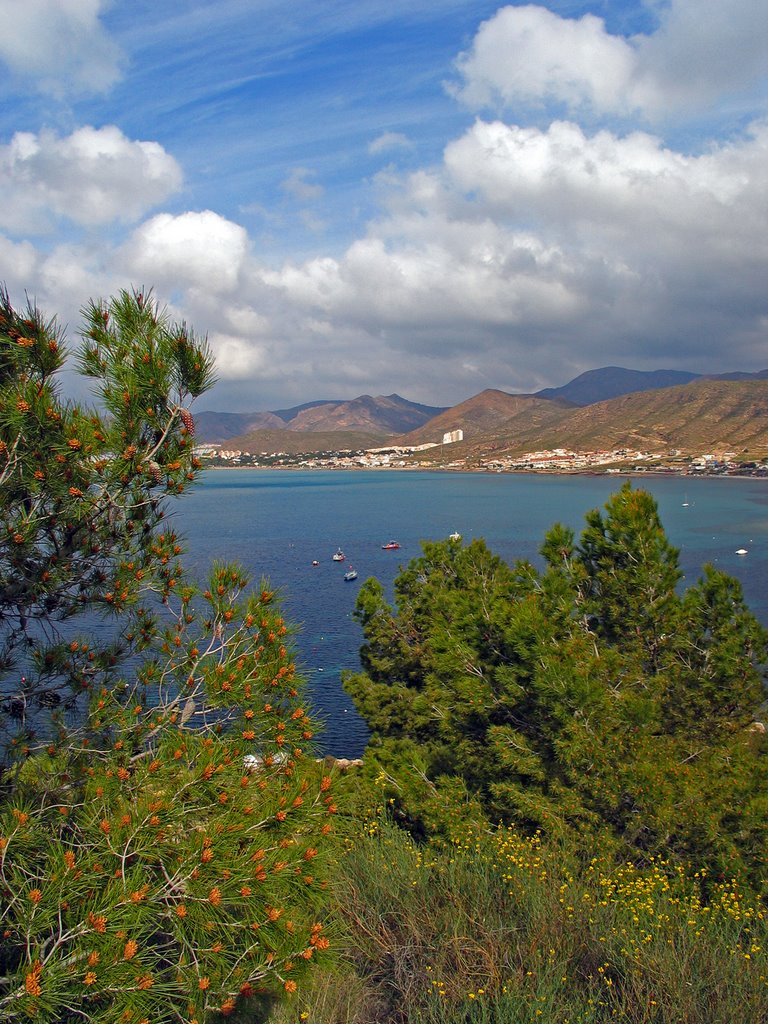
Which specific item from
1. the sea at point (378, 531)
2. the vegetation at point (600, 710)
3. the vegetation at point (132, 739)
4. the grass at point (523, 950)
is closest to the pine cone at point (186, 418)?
the vegetation at point (132, 739)

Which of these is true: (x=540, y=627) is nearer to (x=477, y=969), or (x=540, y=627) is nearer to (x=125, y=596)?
(x=477, y=969)

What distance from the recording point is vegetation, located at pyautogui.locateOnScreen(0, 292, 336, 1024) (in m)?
3.44

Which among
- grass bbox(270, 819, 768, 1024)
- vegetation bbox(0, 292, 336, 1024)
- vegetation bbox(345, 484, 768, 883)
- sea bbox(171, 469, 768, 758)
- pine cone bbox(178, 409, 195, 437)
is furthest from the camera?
sea bbox(171, 469, 768, 758)

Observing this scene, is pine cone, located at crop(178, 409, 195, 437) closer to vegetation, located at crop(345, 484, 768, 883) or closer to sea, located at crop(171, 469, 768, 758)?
sea, located at crop(171, 469, 768, 758)

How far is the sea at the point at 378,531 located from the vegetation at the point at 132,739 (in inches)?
31.7

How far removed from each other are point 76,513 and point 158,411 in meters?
0.85

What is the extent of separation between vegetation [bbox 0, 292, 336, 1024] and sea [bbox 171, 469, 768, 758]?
805 mm

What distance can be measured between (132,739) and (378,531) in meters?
79.2

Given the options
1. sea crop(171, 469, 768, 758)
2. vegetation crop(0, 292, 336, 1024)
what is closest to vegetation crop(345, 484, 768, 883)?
sea crop(171, 469, 768, 758)

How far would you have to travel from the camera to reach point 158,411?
4.59 m

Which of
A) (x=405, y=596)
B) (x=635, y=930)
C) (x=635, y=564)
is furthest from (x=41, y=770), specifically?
(x=405, y=596)

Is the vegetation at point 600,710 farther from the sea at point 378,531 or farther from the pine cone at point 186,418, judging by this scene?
the pine cone at point 186,418

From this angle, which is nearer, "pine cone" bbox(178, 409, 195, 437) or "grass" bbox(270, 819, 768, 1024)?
"pine cone" bbox(178, 409, 195, 437)

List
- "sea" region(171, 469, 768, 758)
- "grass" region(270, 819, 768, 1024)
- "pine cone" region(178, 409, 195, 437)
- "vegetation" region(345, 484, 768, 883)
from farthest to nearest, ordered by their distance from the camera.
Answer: "sea" region(171, 469, 768, 758) < "vegetation" region(345, 484, 768, 883) < "grass" region(270, 819, 768, 1024) < "pine cone" region(178, 409, 195, 437)
